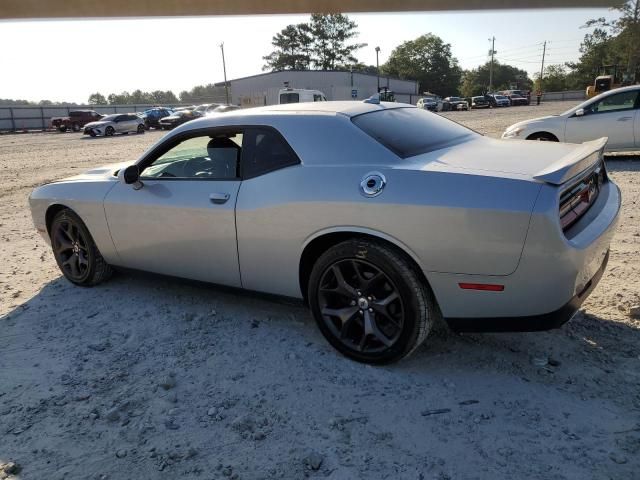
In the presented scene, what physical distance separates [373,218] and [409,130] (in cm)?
92

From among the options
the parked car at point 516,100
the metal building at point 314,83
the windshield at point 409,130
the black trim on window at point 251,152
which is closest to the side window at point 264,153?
Answer: the black trim on window at point 251,152

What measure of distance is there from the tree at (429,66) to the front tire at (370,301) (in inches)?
4029

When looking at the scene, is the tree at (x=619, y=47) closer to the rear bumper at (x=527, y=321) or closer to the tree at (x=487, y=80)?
the tree at (x=487, y=80)

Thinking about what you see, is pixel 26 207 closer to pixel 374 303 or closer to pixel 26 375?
pixel 26 375

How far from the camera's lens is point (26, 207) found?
8578 millimetres

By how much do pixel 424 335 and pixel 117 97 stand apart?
127849 mm

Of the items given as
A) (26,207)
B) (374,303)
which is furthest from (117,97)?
(374,303)

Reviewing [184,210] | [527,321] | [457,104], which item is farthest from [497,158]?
[457,104]

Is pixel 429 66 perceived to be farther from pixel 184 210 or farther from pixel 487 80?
pixel 184 210

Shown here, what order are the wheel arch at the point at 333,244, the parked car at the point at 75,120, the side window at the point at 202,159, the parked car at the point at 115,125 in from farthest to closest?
the parked car at the point at 75,120, the parked car at the point at 115,125, the side window at the point at 202,159, the wheel arch at the point at 333,244

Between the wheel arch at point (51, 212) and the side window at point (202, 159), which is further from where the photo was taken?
the wheel arch at point (51, 212)

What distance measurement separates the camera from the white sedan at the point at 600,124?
30.4 feet

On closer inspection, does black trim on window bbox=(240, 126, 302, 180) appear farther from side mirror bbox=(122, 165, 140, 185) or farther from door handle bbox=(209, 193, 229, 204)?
side mirror bbox=(122, 165, 140, 185)

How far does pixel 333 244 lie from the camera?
3135 mm
